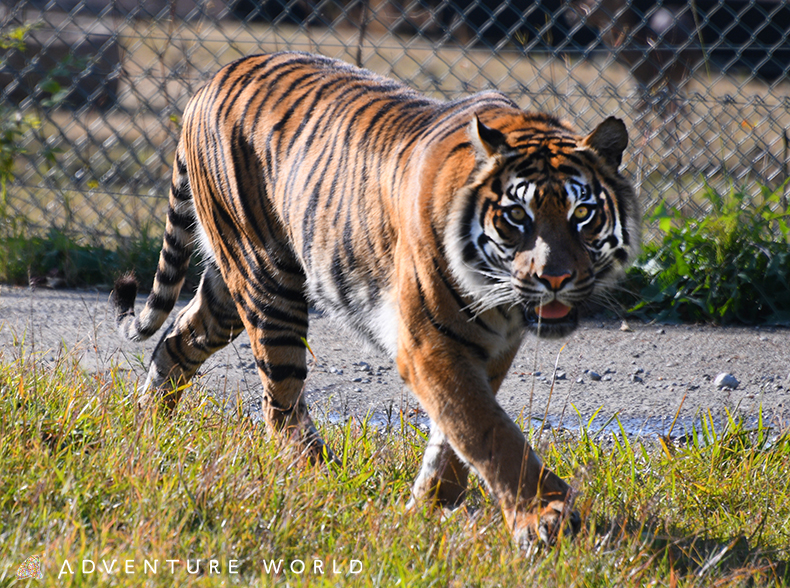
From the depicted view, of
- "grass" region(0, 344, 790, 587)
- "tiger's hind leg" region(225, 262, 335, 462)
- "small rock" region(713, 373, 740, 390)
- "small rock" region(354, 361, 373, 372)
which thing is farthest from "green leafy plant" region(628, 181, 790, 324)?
"tiger's hind leg" region(225, 262, 335, 462)

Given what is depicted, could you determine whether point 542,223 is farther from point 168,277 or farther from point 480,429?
point 168,277

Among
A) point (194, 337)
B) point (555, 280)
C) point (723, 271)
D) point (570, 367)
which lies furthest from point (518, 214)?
point (723, 271)

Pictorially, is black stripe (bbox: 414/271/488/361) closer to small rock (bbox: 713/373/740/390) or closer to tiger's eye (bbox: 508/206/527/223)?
tiger's eye (bbox: 508/206/527/223)

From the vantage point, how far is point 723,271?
4621 millimetres

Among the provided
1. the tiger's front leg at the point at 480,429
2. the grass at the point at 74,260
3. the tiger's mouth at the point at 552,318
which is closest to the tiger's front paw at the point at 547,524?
the tiger's front leg at the point at 480,429

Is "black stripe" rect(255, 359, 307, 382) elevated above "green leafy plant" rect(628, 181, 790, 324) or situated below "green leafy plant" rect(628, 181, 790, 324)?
below

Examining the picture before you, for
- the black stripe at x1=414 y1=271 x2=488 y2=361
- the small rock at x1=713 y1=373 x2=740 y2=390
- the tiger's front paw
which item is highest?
the small rock at x1=713 y1=373 x2=740 y2=390

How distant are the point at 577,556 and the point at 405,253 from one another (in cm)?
95

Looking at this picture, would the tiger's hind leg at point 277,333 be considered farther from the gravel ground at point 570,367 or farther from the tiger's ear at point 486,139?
the tiger's ear at point 486,139

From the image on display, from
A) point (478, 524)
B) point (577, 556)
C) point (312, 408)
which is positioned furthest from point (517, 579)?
point (312, 408)

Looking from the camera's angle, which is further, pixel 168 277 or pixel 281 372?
pixel 168 277

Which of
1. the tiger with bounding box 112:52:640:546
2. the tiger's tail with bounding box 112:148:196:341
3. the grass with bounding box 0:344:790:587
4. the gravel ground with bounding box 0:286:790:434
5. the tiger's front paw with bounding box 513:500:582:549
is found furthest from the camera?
the gravel ground with bounding box 0:286:790:434

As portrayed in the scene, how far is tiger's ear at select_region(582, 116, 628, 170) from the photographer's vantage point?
7.70 ft

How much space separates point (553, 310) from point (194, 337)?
5.17 ft
